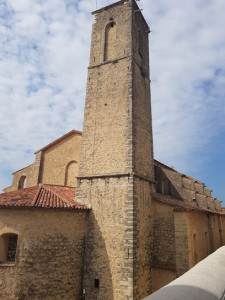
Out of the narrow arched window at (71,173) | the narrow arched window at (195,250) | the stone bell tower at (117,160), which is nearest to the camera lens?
the stone bell tower at (117,160)

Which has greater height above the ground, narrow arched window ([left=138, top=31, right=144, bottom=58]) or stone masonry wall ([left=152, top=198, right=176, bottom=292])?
narrow arched window ([left=138, top=31, right=144, bottom=58])

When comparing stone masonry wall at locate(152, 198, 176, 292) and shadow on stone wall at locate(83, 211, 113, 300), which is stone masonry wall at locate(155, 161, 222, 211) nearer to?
stone masonry wall at locate(152, 198, 176, 292)

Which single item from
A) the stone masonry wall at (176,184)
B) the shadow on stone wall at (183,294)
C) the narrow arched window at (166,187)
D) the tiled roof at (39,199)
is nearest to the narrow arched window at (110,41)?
the stone masonry wall at (176,184)

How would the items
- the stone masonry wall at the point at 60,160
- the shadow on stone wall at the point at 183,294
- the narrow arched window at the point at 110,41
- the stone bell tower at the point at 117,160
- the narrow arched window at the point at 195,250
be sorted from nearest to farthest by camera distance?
the shadow on stone wall at the point at 183,294, the stone bell tower at the point at 117,160, the narrow arched window at the point at 195,250, the narrow arched window at the point at 110,41, the stone masonry wall at the point at 60,160

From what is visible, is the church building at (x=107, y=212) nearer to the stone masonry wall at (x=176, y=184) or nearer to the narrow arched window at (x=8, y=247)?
the narrow arched window at (x=8, y=247)

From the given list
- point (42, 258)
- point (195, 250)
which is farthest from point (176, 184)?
point (42, 258)

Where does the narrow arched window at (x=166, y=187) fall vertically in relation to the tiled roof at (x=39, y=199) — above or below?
above

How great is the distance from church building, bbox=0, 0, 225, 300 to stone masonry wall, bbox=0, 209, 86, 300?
0.04 meters

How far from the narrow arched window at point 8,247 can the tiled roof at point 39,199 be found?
4.56 ft

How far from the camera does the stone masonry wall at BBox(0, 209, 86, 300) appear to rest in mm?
8266

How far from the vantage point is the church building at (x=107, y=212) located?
8.82 metres

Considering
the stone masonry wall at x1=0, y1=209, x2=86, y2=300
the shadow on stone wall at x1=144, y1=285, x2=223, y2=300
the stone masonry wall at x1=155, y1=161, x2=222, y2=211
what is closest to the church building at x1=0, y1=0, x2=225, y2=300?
the stone masonry wall at x1=0, y1=209, x2=86, y2=300

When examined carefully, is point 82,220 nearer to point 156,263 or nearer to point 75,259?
point 75,259

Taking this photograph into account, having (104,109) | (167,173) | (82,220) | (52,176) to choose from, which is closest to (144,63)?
(104,109)
